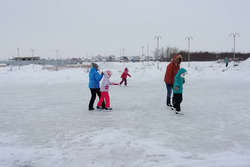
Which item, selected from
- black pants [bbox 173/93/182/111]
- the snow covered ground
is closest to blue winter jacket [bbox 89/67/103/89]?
the snow covered ground

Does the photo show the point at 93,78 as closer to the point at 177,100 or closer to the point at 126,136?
the point at 177,100

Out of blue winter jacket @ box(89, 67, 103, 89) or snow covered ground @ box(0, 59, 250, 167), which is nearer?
snow covered ground @ box(0, 59, 250, 167)

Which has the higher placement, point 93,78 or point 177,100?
point 93,78

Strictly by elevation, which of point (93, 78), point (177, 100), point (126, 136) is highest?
point (93, 78)

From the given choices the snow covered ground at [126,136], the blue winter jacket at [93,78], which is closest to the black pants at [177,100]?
the snow covered ground at [126,136]

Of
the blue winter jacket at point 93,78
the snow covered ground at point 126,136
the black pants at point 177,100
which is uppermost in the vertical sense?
the blue winter jacket at point 93,78

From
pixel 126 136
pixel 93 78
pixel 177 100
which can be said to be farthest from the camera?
pixel 93 78

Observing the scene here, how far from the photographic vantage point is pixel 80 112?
7.04m

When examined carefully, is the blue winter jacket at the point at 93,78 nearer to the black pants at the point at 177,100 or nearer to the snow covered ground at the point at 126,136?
the snow covered ground at the point at 126,136

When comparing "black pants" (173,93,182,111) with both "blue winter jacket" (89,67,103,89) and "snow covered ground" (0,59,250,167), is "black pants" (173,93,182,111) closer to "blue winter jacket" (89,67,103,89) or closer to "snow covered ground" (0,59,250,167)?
"snow covered ground" (0,59,250,167)

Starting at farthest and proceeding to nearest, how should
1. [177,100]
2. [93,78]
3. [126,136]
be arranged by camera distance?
1. [93,78]
2. [177,100]
3. [126,136]

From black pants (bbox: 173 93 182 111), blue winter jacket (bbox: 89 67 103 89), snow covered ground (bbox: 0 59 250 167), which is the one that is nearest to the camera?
snow covered ground (bbox: 0 59 250 167)

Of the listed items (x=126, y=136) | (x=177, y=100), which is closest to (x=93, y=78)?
(x=177, y=100)

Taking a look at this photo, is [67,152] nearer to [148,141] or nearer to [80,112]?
[148,141]
